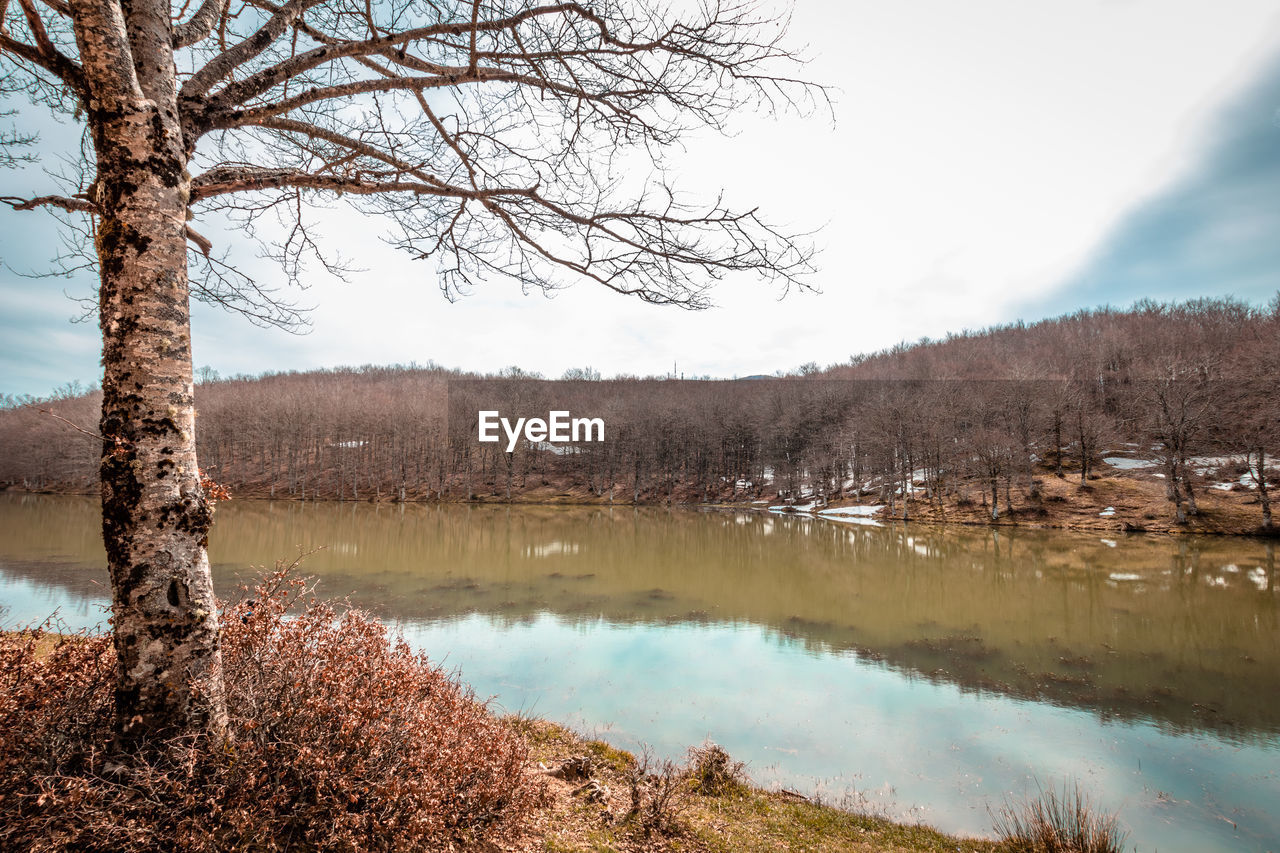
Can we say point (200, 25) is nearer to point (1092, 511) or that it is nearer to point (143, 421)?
point (143, 421)

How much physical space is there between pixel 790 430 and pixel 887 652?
49.6 metres

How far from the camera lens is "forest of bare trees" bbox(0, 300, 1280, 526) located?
142ft

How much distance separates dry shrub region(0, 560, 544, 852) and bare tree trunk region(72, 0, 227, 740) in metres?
0.25

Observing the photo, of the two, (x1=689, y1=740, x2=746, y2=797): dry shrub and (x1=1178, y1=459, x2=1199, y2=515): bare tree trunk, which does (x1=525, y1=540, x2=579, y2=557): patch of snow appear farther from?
(x1=1178, y1=459, x2=1199, y2=515): bare tree trunk

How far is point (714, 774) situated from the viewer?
5777 millimetres

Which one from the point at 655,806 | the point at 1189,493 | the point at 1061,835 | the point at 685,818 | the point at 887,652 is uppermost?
the point at 655,806

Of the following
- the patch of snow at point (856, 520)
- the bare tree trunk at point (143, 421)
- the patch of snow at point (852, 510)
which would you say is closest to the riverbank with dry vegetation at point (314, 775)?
the bare tree trunk at point (143, 421)

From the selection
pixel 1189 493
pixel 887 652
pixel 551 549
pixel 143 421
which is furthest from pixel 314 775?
pixel 1189 493

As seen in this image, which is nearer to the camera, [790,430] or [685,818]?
[685,818]

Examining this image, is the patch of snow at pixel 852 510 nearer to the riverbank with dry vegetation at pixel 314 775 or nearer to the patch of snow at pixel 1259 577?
the patch of snow at pixel 1259 577

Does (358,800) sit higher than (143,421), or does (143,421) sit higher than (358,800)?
(143,421)

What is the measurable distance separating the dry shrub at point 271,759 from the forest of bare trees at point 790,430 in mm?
43968

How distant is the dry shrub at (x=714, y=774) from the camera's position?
5629 millimetres

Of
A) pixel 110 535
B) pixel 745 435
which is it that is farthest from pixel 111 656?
pixel 745 435
